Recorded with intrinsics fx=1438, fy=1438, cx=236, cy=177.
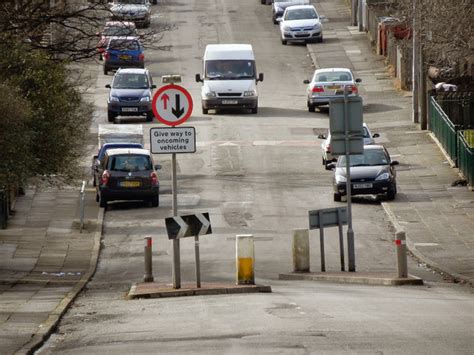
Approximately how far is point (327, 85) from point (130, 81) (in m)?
7.42

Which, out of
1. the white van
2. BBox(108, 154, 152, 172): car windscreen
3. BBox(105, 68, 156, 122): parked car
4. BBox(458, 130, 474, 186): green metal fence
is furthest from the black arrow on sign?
the white van

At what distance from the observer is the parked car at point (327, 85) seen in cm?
5388

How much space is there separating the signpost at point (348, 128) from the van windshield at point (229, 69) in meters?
27.5

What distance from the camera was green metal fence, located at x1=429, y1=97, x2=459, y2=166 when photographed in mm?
44500

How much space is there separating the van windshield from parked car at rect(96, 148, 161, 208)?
Result: 14580 mm

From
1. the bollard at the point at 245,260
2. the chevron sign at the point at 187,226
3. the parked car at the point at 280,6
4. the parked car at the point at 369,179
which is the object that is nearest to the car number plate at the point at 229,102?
the parked car at the point at 369,179

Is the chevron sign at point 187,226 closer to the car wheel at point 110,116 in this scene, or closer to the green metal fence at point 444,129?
the green metal fence at point 444,129

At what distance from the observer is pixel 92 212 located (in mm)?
39281

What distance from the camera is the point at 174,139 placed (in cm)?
2248

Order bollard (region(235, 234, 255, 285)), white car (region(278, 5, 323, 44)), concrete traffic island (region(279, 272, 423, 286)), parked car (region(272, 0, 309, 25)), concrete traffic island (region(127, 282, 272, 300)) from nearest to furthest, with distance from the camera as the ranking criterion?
concrete traffic island (region(127, 282, 272, 300)) < bollard (region(235, 234, 255, 285)) < concrete traffic island (region(279, 272, 423, 286)) < white car (region(278, 5, 323, 44)) < parked car (region(272, 0, 309, 25))

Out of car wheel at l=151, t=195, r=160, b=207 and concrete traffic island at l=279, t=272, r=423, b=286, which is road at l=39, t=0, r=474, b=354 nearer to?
car wheel at l=151, t=195, r=160, b=207

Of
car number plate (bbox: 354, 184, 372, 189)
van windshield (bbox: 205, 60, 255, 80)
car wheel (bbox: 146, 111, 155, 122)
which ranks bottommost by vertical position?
car number plate (bbox: 354, 184, 372, 189)

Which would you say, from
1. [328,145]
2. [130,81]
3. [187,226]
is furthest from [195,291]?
[130,81]

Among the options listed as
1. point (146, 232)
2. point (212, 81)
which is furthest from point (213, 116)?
point (146, 232)
